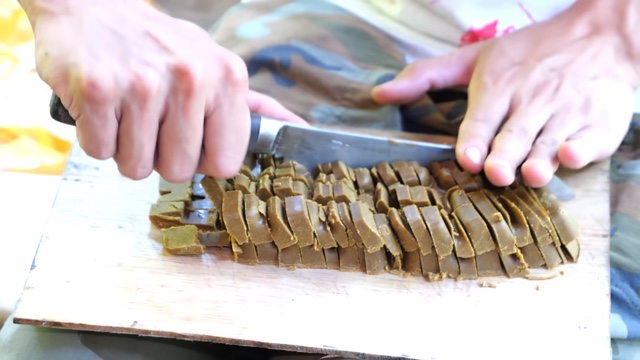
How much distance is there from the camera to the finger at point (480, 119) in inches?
65.6

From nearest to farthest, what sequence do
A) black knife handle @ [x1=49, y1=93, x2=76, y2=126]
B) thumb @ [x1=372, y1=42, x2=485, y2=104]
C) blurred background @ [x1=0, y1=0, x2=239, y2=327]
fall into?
black knife handle @ [x1=49, y1=93, x2=76, y2=126] → blurred background @ [x1=0, y1=0, x2=239, y2=327] → thumb @ [x1=372, y1=42, x2=485, y2=104]

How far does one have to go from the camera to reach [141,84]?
1244 millimetres

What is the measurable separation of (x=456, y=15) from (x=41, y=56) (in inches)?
48.5

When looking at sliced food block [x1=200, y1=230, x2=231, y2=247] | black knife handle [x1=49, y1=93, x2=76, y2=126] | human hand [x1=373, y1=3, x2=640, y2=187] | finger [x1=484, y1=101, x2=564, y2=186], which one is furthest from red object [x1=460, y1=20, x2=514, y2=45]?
black knife handle [x1=49, y1=93, x2=76, y2=126]

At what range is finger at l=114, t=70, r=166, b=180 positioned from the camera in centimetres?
125

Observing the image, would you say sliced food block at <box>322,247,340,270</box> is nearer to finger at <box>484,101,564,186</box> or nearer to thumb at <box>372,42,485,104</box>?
finger at <box>484,101,564,186</box>

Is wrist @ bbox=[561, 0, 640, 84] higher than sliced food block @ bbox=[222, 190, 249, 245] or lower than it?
higher

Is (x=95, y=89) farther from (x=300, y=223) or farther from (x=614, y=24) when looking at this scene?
(x=614, y=24)

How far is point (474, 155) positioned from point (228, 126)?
2.15 ft

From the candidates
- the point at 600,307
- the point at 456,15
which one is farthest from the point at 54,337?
the point at 456,15

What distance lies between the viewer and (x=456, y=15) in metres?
1.98

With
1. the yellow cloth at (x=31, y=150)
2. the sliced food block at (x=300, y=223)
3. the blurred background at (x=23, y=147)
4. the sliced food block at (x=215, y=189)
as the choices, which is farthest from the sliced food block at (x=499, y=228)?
the yellow cloth at (x=31, y=150)

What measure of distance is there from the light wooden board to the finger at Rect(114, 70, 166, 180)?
0.28 meters

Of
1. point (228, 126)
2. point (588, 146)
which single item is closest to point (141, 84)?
point (228, 126)
